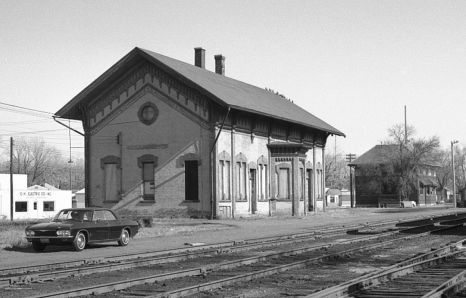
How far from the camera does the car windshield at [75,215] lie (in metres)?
20.1

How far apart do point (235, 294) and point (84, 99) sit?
29.4m

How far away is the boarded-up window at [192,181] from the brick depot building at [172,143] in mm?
53

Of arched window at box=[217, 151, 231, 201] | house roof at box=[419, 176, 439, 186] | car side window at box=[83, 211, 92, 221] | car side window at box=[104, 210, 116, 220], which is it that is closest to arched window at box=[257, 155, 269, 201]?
arched window at box=[217, 151, 231, 201]

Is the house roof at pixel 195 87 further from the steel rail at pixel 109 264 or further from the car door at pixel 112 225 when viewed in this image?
the steel rail at pixel 109 264

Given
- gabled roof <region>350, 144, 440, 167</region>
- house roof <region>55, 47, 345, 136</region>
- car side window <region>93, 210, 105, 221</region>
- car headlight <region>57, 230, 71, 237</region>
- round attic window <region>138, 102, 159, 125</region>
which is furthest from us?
gabled roof <region>350, 144, 440, 167</region>

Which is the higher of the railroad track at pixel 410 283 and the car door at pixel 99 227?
the car door at pixel 99 227

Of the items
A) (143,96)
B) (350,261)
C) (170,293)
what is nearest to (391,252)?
(350,261)

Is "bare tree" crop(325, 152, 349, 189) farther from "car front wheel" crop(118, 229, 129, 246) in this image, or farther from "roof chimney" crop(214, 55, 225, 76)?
"car front wheel" crop(118, 229, 129, 246)

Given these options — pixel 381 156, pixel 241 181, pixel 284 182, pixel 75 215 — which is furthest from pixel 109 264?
pixel 381 156

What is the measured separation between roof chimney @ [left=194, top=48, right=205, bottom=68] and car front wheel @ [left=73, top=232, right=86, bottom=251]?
27800 millimetres

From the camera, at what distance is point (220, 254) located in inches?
709

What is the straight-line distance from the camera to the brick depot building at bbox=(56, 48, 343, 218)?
117ft

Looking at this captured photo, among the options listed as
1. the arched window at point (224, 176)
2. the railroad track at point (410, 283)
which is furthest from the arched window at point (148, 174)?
the railroad track at point (410, 283)

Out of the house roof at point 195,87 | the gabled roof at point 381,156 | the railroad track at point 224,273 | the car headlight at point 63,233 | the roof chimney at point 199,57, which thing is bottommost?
the railroad track at point 224,273
